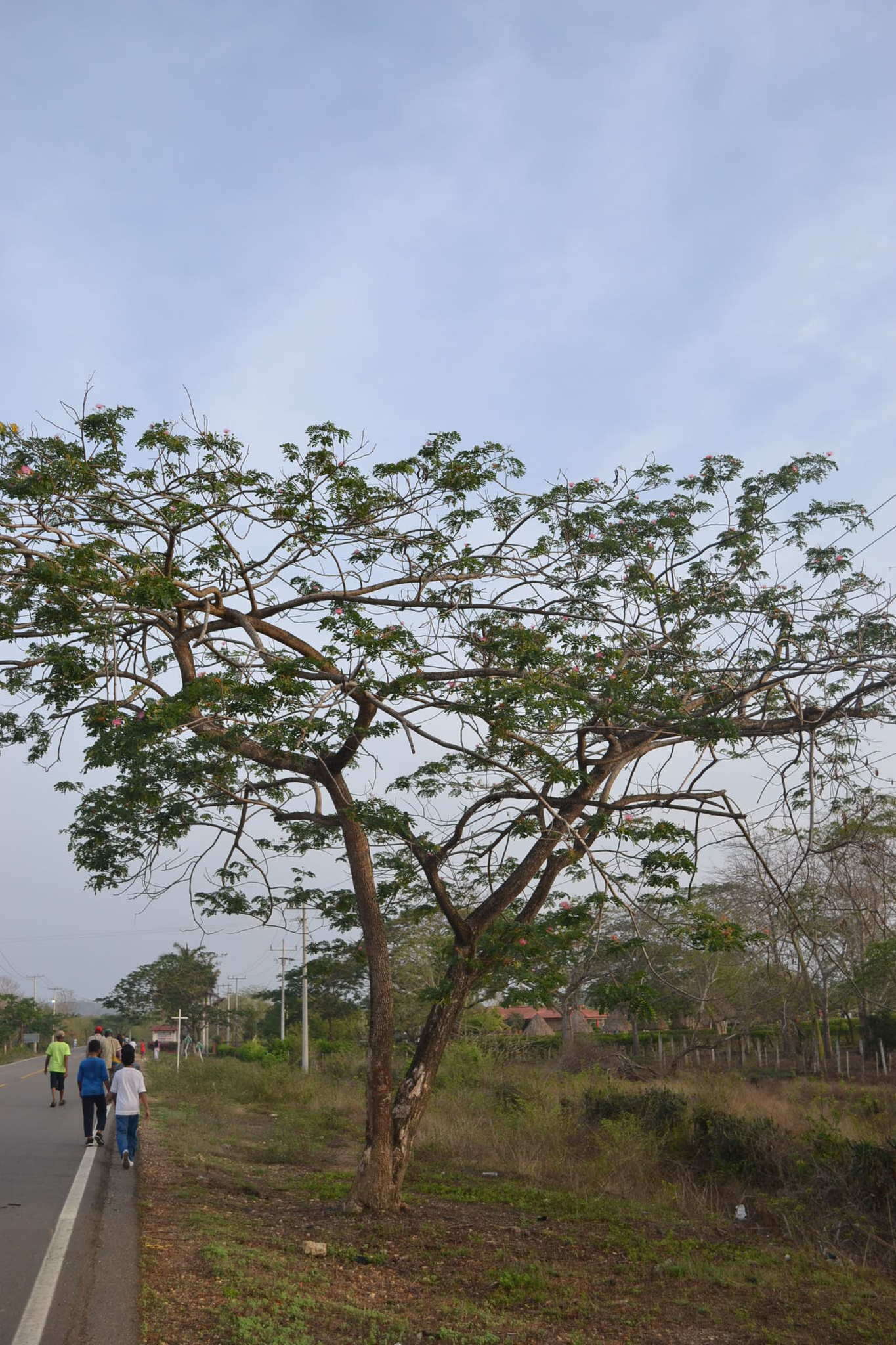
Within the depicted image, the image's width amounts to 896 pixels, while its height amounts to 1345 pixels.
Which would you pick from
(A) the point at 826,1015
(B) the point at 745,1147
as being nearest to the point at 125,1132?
(B) the point at 745,1147

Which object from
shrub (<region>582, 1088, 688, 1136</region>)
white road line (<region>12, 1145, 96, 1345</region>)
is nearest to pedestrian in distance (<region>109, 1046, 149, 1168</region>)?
white road line (<region>12, 1145, 96, 1345</region>)

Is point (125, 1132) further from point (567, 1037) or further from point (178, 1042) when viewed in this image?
point (178, 1042)

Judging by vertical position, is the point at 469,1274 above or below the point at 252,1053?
above

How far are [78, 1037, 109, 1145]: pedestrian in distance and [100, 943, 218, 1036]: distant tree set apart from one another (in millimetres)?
38602

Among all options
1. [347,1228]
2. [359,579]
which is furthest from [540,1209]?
[359,579]

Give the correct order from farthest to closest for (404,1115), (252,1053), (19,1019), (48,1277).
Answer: (19,1019) → (252,1053) → (404,1115) → (48,1277)

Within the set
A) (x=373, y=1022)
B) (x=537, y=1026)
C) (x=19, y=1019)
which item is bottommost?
(x=537, y=1026)

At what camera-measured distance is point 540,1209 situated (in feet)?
34.0

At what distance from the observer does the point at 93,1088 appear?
41.2 ft

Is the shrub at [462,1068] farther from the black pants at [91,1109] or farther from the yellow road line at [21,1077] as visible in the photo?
the yellow road line at [21,1077]

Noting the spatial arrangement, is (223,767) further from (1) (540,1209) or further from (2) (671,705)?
(1) (540,1209)

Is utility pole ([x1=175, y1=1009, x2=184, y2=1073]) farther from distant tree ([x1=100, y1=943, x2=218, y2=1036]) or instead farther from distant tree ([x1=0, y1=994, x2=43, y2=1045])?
distant tree ([x1=0, y1=994, x2=43, y2=1045])

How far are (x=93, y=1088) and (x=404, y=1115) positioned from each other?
17.4 feet

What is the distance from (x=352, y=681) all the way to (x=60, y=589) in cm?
239
